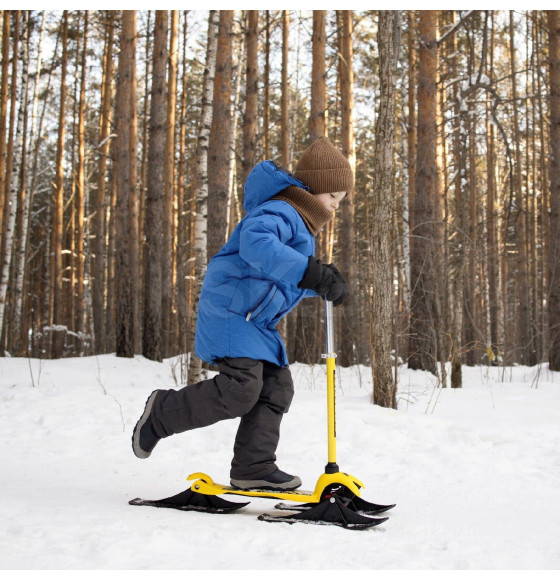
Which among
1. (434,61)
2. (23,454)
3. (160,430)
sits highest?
(434,61)

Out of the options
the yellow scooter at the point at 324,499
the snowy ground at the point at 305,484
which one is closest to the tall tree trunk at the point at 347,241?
the snowy ground at the point at 305,484

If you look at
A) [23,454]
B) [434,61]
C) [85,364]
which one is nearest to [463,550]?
[23,454]

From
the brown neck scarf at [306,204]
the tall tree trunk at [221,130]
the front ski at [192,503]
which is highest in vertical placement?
the tall tree trunk at [221,130]

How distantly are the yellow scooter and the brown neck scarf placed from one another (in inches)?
17.2

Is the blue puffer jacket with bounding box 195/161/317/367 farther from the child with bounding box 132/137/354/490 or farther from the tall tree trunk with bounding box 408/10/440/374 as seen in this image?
the tall tree trunk with bounding box 408/10/440/374

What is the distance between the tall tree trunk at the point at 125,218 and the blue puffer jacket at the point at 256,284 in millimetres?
8268

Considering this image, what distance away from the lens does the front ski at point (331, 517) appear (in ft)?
8.37

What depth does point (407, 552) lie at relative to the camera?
7.19ft

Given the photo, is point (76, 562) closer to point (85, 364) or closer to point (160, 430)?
point (160, 430)

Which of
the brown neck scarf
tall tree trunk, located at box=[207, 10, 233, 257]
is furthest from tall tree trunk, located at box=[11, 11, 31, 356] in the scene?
the brown neck scarf

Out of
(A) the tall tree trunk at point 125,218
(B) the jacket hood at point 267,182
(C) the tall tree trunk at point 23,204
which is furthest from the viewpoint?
(C) the tall tree trunk at point 23,204

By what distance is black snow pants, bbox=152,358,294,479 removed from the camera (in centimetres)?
287

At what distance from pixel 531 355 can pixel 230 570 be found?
18.0 metres

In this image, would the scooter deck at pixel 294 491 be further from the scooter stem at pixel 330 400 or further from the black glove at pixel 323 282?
the black glove at pixel 323 282
